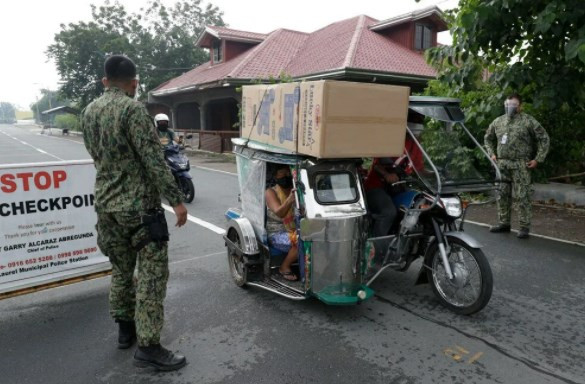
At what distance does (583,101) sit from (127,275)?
6601 mm

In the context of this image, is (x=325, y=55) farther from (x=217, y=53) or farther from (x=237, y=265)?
(x=237, y=265)

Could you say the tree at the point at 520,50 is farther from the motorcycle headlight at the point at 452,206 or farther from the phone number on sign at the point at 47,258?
the phone number on sign at the point at 47,258

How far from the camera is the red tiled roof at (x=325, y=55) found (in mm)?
16859

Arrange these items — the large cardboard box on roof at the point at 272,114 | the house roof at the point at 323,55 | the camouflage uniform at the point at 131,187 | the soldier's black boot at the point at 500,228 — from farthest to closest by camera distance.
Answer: the house roof at the point at 323,55 → the soldier's black boot at the point at 500,228 → the large cardboard box on roof at the point at 272,114 → the camouflage uniform at the point at 131,187

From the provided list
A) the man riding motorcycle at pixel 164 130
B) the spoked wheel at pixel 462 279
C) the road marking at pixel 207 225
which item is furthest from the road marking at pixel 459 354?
the man riding motorcycle at pixel 164 130

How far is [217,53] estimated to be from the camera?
84.8ft

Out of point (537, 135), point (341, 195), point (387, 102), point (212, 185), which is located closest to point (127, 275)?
point (341, 195)

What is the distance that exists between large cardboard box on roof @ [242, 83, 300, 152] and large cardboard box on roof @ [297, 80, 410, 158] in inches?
5.7

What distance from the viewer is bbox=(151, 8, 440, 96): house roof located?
16.8 meters

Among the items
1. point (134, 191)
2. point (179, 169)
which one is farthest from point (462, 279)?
point (179, 169)

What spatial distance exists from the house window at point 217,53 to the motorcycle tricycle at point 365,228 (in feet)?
73.7

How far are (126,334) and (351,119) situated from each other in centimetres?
239

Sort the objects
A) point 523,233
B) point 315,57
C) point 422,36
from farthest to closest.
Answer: point 422,36
point 315,57
point 523,233

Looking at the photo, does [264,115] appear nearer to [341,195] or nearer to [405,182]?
[341,195]
